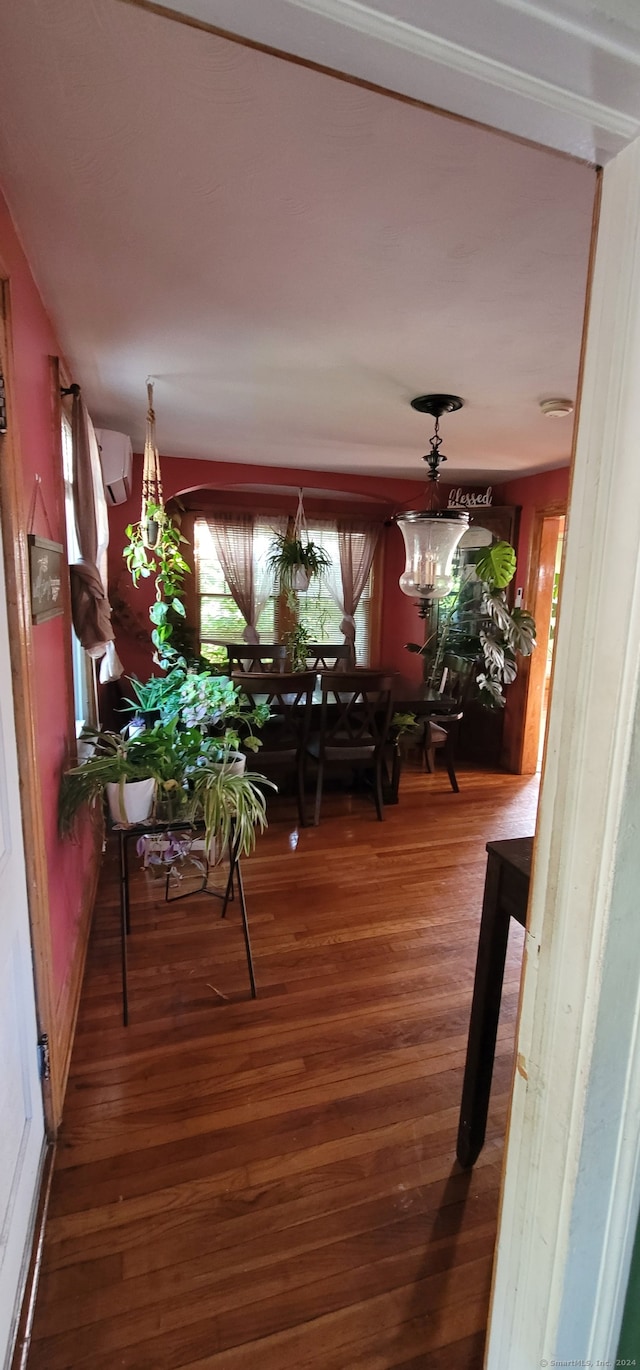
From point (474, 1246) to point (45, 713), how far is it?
1678 mm

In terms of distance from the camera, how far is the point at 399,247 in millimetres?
1418

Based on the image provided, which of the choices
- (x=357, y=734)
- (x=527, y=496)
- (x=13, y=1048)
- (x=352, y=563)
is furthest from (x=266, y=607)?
(x=13, y=1048)

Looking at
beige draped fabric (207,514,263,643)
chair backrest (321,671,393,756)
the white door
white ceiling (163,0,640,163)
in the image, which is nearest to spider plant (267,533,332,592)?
beige draped fabric (207,514,263,643)

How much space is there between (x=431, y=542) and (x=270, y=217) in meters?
1.30

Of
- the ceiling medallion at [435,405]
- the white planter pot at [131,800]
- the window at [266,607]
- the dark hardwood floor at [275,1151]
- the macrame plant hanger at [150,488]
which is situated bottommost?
the dark hardwood floor at [275,1151]

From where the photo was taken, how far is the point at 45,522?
1.75 metres

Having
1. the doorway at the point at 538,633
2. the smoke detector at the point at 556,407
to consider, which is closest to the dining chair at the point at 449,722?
the doorway at the point at 538,633

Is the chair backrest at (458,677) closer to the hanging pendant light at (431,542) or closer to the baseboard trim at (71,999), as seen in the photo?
the hanging pendant light at (431,542)

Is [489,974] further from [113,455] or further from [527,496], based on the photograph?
[527,496]

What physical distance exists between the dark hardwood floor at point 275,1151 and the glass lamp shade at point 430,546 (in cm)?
145

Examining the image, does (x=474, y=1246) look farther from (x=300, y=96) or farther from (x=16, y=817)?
(x=300, y=96)

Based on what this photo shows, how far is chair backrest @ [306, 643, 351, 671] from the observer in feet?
16.7

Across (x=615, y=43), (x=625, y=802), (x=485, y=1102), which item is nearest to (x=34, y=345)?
(x=615, y=43)

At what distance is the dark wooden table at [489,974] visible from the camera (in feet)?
4.23
